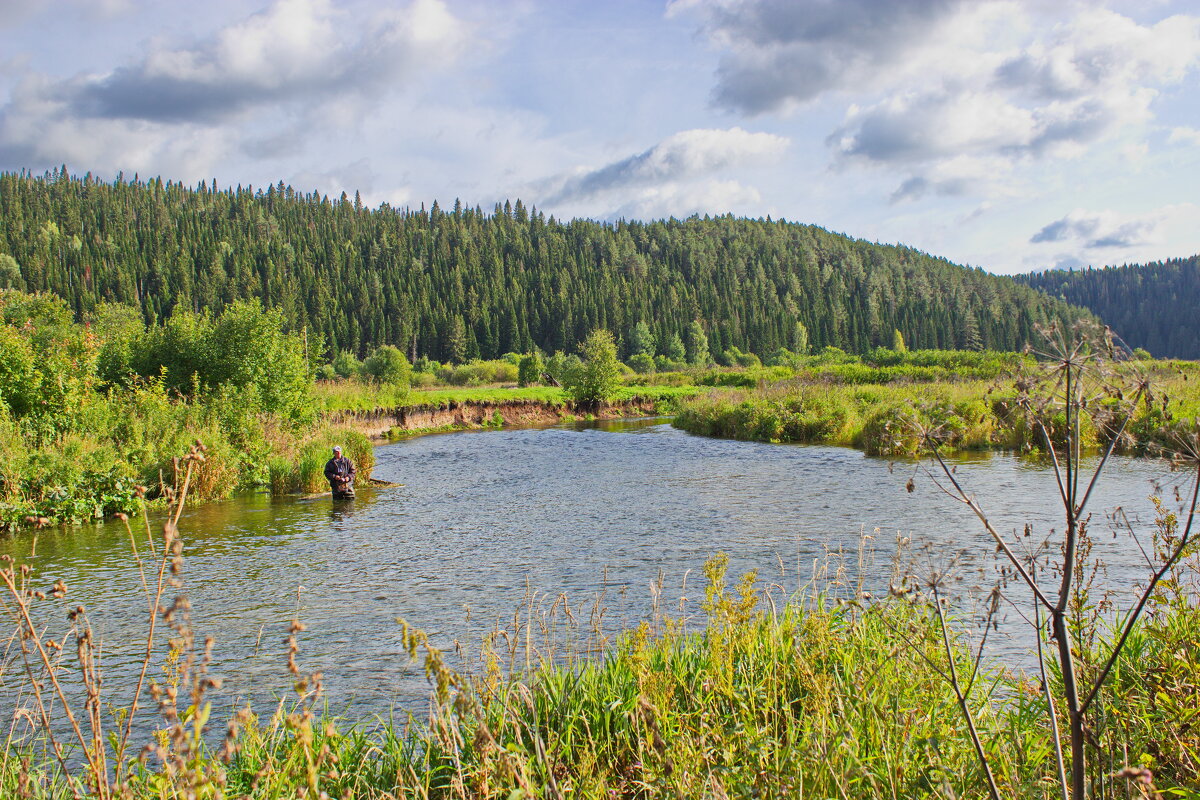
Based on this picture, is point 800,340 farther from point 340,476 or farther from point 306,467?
point 340,476

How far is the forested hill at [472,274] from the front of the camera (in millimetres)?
130125

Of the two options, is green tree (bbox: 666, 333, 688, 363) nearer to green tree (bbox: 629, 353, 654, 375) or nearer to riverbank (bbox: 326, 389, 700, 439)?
green tree (bbox: 629, 353, 654, 375)

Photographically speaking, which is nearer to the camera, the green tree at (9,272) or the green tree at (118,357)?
the green tree at (118,357)

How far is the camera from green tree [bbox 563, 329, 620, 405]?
56938 mm

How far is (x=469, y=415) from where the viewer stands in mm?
49188

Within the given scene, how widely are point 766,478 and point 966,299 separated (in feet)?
536

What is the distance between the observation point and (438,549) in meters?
14.5

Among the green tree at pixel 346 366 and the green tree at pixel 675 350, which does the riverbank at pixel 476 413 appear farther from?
the green tree at pixel 675 350

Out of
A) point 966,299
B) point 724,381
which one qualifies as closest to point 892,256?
point 966,299

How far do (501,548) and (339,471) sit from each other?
7.45 metres

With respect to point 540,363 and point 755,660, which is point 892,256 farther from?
point 755,660

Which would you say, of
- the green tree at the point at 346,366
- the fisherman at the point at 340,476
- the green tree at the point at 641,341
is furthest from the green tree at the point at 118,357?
the green tree at the point at 641,341

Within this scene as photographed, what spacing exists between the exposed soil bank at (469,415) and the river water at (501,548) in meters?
16.1

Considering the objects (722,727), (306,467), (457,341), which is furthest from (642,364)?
(722,727)
